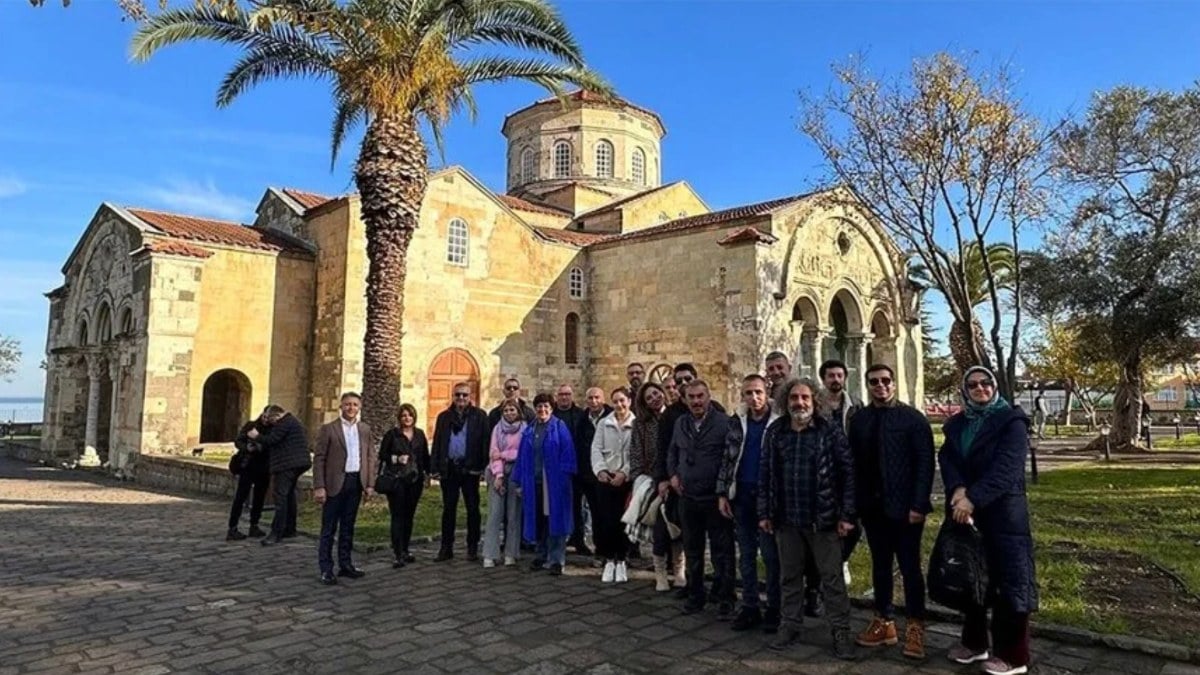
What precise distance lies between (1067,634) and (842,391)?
2.24m

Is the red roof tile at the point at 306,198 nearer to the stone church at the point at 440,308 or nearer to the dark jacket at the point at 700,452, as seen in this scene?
the stone church at the point at 440,308

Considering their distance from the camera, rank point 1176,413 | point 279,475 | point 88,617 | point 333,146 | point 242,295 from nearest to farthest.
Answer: point 88,617
point 279,475
point 333,146
point 242,295
point 1176,413

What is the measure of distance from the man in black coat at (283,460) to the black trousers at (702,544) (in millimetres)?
5853

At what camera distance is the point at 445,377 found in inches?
797

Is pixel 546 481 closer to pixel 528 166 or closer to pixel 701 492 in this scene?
pixel 701 492

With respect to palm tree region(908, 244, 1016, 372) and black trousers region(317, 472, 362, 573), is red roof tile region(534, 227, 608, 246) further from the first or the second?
black trousers region(317, 472, 362, 573)

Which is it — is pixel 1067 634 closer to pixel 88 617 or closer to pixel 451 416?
pixel 451 416

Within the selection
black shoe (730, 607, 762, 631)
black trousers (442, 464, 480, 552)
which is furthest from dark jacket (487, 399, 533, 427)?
black shoe (730, 607, 762, 631)

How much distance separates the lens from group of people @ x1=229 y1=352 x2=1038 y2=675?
4621 millimetres

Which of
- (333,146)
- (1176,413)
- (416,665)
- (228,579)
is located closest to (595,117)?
(333,146)

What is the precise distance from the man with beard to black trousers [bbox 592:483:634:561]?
209cm

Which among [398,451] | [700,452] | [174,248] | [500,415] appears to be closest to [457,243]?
[174,248]

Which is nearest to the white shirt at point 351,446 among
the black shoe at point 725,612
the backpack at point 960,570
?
the black shoe at point 725,612

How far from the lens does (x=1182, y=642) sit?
4.87 metres
